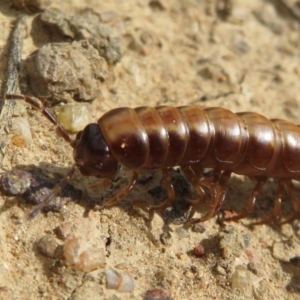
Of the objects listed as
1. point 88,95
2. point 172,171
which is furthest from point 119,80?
point 172,171

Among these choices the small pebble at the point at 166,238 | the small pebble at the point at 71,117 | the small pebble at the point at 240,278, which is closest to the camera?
the small pebble at the point at 240,278

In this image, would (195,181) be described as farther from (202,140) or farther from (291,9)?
(291,9)

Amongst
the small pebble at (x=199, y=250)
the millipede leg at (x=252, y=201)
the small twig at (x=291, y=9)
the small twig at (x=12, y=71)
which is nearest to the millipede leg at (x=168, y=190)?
the small pebble at (x=199, y=250)

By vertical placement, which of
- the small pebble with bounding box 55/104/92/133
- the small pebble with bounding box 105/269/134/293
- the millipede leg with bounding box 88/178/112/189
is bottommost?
the small pebble with bounding box 105/269/134/293

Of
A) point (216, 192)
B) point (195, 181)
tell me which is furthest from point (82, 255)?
point (216, 192)

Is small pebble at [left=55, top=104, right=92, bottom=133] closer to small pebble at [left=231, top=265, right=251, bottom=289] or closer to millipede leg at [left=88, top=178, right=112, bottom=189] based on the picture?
millipede leg at [left=88, top=178, right=112, bottom=189]

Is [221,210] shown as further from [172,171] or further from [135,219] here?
[135,219]

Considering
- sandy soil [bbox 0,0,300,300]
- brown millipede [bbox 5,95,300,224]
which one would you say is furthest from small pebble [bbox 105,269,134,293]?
brown millipede [bbox 5,95,300,224]

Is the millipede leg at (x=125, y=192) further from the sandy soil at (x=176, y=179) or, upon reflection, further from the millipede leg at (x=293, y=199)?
the millipede leg at (x=293, y=199)
